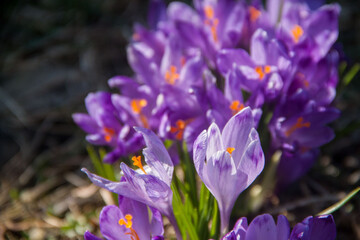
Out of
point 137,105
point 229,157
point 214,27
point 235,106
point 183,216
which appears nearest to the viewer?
point 229,157

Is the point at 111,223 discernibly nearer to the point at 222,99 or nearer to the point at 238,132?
the point at 238,132

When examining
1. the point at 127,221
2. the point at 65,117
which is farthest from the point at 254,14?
the point at 65,117

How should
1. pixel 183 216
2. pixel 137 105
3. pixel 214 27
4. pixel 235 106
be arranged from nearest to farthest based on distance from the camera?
pixel 183 216 → pixel 235 106 → pixel 137 105 → pixel 214 27

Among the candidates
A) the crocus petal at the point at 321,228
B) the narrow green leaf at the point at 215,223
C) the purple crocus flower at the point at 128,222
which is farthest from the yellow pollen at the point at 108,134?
the crocus petal at the point at 321,228

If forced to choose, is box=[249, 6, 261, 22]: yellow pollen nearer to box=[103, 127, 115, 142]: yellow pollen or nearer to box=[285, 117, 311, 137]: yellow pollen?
box=[285, 117, 311, 137]: yellow pollen

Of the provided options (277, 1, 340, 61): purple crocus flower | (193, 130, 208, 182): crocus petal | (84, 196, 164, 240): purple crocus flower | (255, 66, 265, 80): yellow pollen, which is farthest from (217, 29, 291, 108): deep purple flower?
(84, 196, 164, 240): purple crocus flower

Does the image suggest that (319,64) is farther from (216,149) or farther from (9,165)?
(9,165)

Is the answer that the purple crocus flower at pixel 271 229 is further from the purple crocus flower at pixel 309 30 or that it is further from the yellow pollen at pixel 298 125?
the purple crocus flower at pixel 309 30
